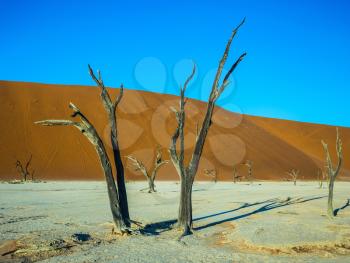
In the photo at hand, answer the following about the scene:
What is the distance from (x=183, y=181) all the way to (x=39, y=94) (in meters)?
66.3

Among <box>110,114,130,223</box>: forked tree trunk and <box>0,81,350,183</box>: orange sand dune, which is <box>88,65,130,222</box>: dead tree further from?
<box>0,81,350,183</box>: orange sand dune

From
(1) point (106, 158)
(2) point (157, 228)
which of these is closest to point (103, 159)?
(1) point (106, 158)

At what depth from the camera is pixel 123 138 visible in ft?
208

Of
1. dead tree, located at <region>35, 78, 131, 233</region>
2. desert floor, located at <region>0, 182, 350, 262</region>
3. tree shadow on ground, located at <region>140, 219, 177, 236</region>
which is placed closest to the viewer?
desert floor, located at <region>0, 182, 350, 262</region>

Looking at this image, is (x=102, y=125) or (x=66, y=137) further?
(x=102, y=125)

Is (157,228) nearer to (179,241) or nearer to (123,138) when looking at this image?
(179,241)

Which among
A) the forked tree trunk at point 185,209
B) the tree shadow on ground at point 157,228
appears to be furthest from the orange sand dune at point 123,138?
the forked tree trunk at point 185,209

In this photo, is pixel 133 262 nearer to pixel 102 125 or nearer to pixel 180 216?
pixel 180 216

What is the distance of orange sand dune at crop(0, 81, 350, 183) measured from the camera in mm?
54125

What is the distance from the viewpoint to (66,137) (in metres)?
60.7

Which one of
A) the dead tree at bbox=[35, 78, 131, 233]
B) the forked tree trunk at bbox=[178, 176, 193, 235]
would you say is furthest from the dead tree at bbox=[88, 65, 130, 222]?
the forked tree trunk at bbox=[178, 176, 193, 235]

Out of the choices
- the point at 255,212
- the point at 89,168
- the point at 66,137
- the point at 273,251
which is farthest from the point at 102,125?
the point at 273,251

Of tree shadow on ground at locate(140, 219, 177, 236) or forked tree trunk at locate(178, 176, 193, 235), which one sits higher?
forked tree trunk at locate(178, 176, 193, 235)

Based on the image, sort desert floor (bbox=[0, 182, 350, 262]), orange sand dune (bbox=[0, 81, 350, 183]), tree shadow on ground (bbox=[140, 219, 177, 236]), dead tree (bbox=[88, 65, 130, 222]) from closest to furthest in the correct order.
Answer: desert floor (bbox=[0, 182, 350, 262]), dead tree (bbox=[88, 65, 130, 222]), tree shadow on ground (bbox=[140, 219, 177, 236]), orange sand dune (bbox=[0, 81, 350, 183])
